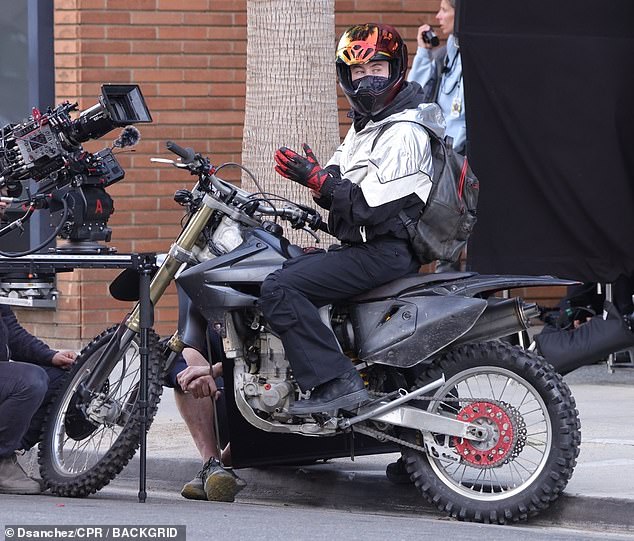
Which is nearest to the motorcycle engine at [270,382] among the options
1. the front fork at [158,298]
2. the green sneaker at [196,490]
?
the front fork at [158,298]

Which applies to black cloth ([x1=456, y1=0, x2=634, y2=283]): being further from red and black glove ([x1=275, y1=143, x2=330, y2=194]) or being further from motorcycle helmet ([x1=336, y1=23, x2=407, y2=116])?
red and black glove ([x1=275, y1=143, x2=330, y2=194])

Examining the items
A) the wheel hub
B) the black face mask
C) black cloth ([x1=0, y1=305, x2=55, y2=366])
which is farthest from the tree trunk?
the wheel hub

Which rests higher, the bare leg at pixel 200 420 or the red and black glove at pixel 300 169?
the red and black glove at pixel 300 169

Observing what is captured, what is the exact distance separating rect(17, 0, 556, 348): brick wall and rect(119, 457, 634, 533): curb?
13.1ft

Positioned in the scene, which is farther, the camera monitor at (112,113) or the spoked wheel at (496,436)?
the camera monitor at (112,113)

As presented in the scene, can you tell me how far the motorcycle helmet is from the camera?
6.77 meters

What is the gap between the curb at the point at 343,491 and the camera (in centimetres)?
669

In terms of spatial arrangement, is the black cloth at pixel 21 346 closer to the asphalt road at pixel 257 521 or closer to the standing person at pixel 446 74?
the asphalt road at pixel 257 521

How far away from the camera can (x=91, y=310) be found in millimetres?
11891

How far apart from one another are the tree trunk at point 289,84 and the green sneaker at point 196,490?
88.0 inches

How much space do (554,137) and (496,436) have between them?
429cm

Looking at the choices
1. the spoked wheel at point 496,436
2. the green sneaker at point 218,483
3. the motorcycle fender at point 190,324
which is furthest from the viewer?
the green sneaker at point 218,483

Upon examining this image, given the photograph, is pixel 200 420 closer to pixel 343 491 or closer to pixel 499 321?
pixel 343 491

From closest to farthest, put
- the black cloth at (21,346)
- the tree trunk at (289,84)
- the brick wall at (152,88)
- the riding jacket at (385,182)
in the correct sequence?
1. the riding jacket at (385,182)
2. the black cloth at (21,346)
3. the tree trunk at (289,84)
4. the brick wall at (152,88)
